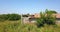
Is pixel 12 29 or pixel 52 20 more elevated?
pixel 12 29

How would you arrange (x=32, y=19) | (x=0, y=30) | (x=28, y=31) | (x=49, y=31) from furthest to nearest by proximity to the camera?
1. (x=32, y=19)
2. (x=49, y=31)
3. (x=28, y=31)
4. (x=0, y=30)

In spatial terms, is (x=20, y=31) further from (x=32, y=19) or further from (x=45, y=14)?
(x=32, y=19)

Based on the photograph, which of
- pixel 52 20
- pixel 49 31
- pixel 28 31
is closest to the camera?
pixel 28 31

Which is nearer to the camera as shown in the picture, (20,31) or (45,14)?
(20,31)

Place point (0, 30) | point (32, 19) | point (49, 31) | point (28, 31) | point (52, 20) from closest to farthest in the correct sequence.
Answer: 1. point (0, 30)
2. point (28, 31)
3. point (49, 31)
4. point (52, 20)
5. point (32, 19)

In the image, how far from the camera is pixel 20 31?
27.8ft

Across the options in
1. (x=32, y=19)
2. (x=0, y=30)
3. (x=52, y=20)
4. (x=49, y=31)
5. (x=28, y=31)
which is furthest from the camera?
(x=32, y=19)

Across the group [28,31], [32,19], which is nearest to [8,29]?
[28,31]

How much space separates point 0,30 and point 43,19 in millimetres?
19208

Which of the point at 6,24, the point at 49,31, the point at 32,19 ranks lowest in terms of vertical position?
the point at 32,19

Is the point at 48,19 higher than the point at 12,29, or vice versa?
the point at 12,29

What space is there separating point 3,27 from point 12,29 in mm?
478

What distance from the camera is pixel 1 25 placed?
862 centimetres

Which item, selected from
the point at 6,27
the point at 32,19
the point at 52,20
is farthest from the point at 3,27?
the point at 32,19
